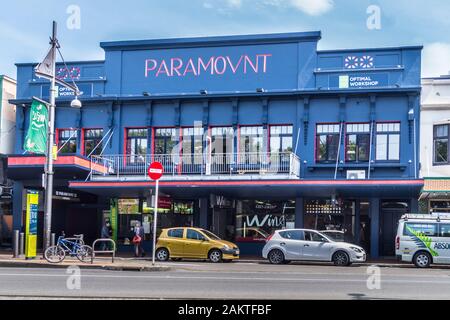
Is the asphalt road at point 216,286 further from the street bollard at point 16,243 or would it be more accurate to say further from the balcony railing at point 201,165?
the balcony railing at point 201,165

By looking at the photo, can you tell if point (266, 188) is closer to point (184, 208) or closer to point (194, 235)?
point (194, 235)

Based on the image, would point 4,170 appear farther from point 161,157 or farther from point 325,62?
point 325,62

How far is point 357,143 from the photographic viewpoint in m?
26.9

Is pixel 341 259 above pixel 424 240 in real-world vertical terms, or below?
below

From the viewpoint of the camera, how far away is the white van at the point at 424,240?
72.4 ft

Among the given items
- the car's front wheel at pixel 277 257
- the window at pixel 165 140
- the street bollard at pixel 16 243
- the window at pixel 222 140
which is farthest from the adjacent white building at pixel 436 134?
the street bollard at pixel 16 243

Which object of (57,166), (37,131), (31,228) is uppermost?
(37,131)

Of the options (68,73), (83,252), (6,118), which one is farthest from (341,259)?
(6,118)

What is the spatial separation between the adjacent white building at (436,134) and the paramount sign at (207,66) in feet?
24.6

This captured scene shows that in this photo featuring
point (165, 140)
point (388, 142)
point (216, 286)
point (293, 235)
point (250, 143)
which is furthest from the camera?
point (165, 140)

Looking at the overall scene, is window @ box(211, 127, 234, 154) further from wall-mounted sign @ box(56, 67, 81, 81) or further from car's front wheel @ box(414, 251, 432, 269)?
car's front wheel @ box(414, 251, 432, 269)

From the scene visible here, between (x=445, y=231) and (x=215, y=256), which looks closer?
(x=445, y=231)

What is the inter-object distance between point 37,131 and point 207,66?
8.74m
